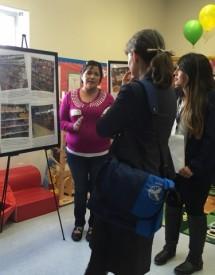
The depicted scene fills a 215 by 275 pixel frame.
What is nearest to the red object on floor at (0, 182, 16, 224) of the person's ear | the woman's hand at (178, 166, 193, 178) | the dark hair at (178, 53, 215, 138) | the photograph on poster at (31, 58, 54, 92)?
the photograph on poster at (31, 58, 54, 92)

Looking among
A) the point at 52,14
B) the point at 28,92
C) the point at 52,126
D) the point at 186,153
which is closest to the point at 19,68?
the point at 28,92

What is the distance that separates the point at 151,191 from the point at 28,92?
4.28ft

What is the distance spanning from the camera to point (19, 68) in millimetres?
2217

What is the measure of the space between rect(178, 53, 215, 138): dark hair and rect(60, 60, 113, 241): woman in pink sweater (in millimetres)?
727

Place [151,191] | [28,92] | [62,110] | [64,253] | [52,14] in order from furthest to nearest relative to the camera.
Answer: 1. [52,14]
2. [62,110]
3. [64,253]
4. [28,92]
5. [151,191]

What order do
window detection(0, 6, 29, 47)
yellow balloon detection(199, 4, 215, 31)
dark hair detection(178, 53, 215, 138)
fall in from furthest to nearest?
yellow balloon detection(199, 4, 215, 31) → window detection(0, 6, 29, 47) → dark hair detection(178, 53, 215, 138)

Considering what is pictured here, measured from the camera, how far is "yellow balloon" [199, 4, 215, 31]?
430 cm

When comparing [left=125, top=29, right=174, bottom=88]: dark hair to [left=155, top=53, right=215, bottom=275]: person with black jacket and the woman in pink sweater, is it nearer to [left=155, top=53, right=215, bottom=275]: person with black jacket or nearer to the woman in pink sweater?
[left=155, top=53, right=215, bottom=275]: person with black jacket

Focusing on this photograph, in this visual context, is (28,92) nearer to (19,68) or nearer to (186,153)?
(19,68)

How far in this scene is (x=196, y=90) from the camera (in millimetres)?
2039

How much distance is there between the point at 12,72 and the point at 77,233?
134cm

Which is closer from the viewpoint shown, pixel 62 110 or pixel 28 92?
pixel 28 92

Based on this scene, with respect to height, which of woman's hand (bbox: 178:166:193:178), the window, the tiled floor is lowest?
the tiled floor

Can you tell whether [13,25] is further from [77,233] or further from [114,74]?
[77,233]
